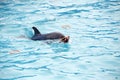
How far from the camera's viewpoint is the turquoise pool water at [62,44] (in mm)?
7129

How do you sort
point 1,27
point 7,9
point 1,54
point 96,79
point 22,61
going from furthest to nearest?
point 7,9 < point 1,27 < point 1,54 < point 22,61 < point 96,79

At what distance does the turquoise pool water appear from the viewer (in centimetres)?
713

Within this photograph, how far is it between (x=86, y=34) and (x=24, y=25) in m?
2.96

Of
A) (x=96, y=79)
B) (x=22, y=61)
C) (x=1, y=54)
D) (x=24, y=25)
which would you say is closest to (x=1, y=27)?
(x=24, y=25)

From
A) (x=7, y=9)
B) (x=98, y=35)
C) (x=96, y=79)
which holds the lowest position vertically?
(x=96, y=79)

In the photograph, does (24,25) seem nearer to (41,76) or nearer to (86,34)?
(86,34)

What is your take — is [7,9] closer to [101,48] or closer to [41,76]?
[101,48]

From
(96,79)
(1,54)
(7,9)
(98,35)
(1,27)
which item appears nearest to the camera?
(96,79)

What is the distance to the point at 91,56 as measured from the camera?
8.08m

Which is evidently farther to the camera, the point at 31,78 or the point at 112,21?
the point at 112,21

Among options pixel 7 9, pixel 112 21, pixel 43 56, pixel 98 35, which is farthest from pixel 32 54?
pixel 7 9

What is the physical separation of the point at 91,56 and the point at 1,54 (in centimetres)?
273

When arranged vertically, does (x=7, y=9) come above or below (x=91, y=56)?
above

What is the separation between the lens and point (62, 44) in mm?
9023
